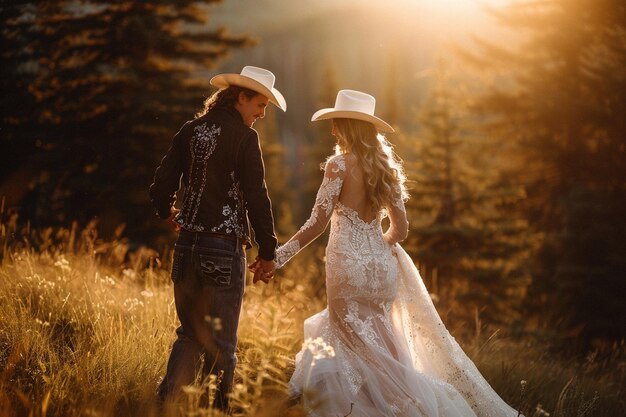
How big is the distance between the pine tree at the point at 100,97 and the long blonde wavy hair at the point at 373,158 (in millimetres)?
11560

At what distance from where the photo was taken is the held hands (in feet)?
15.3

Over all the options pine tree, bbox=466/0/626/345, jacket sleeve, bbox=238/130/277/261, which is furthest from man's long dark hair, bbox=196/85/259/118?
pine tree, bbox=466/0/626/345

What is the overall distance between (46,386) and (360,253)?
254 centimetres

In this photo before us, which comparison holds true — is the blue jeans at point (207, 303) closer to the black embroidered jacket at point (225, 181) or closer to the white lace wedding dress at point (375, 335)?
the black embroidered jacket at point (225, 181)

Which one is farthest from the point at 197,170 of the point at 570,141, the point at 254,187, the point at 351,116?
the point at 570,141

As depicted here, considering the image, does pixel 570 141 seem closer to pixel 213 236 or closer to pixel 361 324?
pixel 361 324

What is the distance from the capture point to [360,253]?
17.5 ft

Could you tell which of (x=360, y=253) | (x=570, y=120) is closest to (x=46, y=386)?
(x=360, y=253)

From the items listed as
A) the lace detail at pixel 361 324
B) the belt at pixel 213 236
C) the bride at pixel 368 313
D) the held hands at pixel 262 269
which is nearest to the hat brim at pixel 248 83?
the bride at pixel 368 313

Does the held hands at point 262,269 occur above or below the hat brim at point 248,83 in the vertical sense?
below

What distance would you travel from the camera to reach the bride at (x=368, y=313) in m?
5.00

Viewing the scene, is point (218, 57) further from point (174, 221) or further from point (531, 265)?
point (174, 221)

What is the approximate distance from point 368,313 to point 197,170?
187 cm

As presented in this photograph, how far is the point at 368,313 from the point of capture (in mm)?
5293
